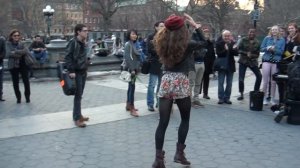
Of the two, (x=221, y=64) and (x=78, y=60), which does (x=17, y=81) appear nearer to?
(x=78, y=60)

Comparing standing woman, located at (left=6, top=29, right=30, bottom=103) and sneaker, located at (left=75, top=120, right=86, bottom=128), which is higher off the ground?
standing woman, located at (left=6, top=29, right=30, bottom=103)

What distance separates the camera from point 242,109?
895cm

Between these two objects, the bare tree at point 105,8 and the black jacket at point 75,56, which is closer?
the black jacket at point 75,56

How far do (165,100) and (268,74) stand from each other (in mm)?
5126

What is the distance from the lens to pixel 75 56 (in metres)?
6.96

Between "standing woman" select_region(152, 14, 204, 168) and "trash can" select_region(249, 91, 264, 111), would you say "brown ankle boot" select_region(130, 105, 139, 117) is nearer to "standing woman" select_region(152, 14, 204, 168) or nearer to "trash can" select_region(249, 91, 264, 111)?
"trash can" select_region(249, 91, 264, 111)

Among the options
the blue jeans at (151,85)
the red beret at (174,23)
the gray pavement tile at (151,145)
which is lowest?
the gray pavement tile at (151,145)

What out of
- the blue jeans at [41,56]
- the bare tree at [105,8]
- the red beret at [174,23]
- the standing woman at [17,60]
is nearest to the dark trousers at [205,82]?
the standing woman at [17,60]

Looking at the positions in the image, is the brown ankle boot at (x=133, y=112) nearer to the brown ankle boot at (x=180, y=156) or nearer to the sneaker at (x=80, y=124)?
the sneaker at (x=80, y=124)

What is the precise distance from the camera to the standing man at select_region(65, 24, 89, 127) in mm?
6949

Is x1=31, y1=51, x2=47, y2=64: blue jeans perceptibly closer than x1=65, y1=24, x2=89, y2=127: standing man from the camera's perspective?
No

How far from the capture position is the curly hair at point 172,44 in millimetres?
4711

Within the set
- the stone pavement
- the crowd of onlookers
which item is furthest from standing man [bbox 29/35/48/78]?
the stone pavement

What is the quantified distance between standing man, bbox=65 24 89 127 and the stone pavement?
1.25ft
